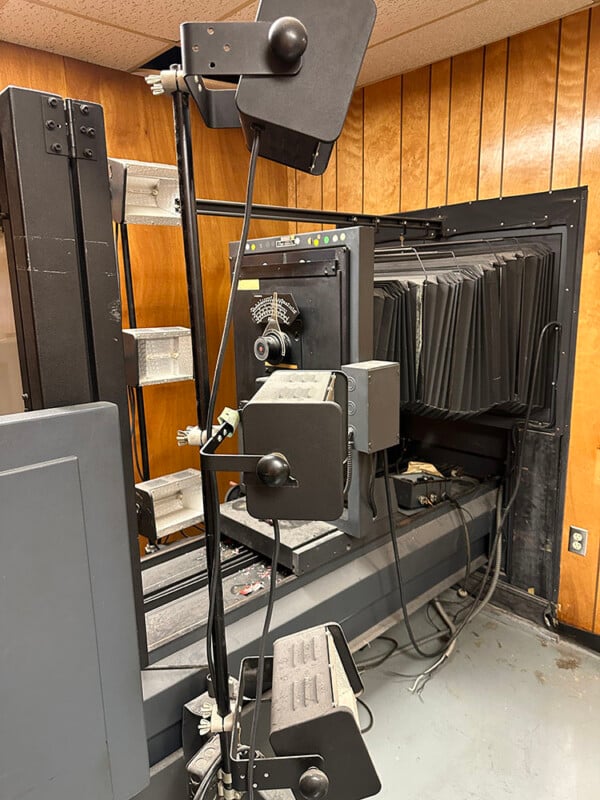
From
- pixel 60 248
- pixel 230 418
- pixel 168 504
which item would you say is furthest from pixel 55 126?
pixel 168 504

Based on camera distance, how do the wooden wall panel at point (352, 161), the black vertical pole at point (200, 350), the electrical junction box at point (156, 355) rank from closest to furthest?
the black vertical pole at point (200, 350)
the electrical junction box at point (156, 355)
the wooden wall panel at point (352, 161)

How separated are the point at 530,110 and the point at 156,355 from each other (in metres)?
1.75

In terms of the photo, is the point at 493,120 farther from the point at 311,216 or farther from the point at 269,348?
the point at 269,348

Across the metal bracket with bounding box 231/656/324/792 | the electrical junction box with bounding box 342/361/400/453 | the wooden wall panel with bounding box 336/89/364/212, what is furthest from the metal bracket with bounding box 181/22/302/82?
the wooden wall panel with bounding box 336/89/364/212

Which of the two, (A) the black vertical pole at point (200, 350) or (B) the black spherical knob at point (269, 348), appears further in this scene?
(B) the black spherical knob at point (269, 348)

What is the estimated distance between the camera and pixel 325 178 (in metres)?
2.74

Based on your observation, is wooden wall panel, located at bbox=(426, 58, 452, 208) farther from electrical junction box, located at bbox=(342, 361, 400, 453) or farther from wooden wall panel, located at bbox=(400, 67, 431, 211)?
electrical junction box, located at bbox=(342, 361, 400, 453)

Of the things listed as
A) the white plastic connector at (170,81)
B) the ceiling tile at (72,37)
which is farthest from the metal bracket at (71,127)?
the ceiling tile at (72,37)

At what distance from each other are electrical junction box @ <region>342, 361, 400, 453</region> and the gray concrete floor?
0.92 meters

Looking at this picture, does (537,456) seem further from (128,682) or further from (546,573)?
(128,682)

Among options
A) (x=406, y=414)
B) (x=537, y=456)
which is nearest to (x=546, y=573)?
(x=537, y=456)

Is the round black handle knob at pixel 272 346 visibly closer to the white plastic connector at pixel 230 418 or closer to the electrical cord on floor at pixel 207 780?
the white plastic connector at pixel 230 418

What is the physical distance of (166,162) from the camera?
2369 mm

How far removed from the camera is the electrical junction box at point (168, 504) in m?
1.12
